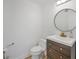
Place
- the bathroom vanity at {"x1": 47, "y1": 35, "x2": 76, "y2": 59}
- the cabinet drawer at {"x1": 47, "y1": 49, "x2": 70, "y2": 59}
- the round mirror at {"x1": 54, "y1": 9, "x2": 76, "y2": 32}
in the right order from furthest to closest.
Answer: the round mirror at {"x1": 54, "y1": 9, "x2": 76, "y2": 32}
the cabinet drawer at {"x1": 47, "y1": 49, "x2": 70, "y2": 59}
the bathroom vanity at {"x1": 47, "y1": 35, "x2": 76, "y2": 59}

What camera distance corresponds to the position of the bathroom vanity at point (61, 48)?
1.83 meters

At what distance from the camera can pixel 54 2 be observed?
3.00 meters

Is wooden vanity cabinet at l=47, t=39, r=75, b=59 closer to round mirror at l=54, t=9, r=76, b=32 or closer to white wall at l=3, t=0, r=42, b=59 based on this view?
round mirror at l=54, t=9, r=76, b=32

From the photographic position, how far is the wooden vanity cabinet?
1.84 metres

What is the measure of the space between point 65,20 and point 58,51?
3.47 ft

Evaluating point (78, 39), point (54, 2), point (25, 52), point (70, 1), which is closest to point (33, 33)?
point (25, 52)

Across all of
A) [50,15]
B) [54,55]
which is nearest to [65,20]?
[50,15]

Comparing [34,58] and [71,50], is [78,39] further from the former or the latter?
[34,58]

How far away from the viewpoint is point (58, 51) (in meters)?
2.11

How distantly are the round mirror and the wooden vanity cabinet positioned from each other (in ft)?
2.28

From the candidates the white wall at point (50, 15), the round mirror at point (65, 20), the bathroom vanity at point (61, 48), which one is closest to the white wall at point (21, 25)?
the white wall at point (50, 15)

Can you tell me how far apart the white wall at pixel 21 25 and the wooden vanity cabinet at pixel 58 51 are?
1.21 meters

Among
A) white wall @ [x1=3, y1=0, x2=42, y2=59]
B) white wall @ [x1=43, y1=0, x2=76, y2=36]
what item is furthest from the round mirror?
white wall @ [x1=3, y1=0, x2=42, y2=59]

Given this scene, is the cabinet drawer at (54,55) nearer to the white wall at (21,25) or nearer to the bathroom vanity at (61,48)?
the bathroom vanity at (61,48)
